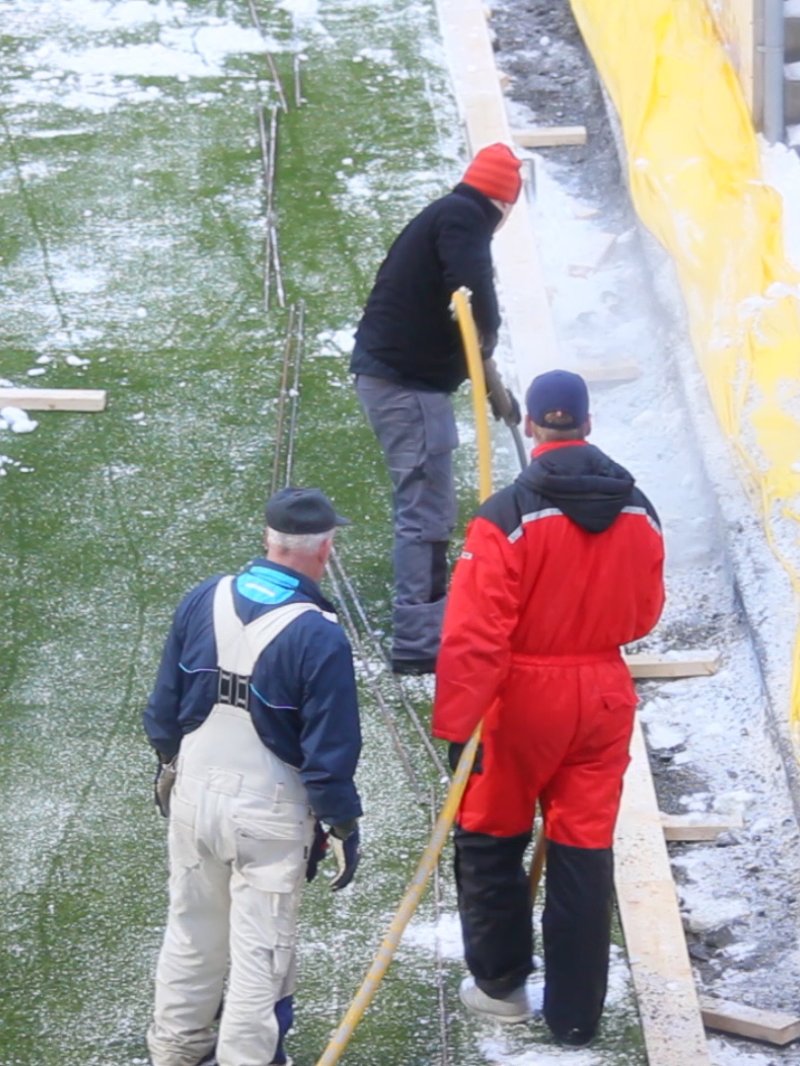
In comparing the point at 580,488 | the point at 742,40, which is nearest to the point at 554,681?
the point at 580,488

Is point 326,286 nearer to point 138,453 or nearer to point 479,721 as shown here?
point 138,453

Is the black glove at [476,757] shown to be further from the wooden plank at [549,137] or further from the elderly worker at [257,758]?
the wooden plank at [549,137]

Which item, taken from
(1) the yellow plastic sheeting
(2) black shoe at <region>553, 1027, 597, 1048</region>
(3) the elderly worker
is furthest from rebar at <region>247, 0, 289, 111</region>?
(2) black shoe at <region>553, 1027, 597, 1048</region>

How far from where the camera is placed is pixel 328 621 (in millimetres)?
4430

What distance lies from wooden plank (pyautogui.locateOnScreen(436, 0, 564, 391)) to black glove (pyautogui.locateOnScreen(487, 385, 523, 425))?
1.71 meters

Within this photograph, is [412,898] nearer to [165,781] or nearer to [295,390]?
[165,781]

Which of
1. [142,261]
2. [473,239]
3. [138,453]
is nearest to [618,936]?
[473,239]

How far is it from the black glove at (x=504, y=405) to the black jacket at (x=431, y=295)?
0.17 metres

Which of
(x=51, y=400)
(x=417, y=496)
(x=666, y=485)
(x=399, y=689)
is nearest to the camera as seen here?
(x=417, y=496)

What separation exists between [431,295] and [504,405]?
52cm

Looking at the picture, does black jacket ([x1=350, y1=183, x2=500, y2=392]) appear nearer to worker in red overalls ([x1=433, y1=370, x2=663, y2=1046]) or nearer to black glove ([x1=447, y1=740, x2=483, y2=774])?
worker in red overalls ([x1=433, y1=370, x2=663, y2=1046])

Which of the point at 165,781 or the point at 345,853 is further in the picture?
the point at 165,781

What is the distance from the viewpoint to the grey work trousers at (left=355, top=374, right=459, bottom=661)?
6.37m

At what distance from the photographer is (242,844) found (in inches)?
174
